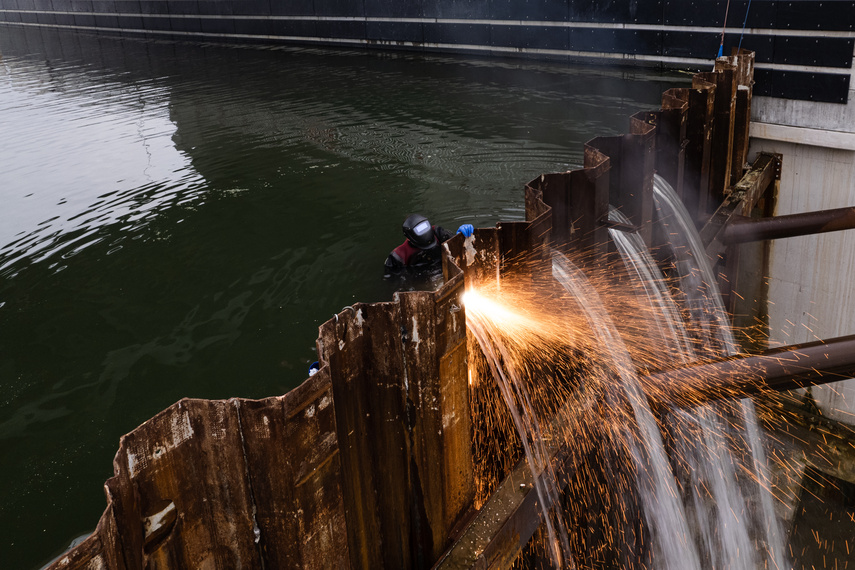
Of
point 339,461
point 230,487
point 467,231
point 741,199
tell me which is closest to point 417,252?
point 741,199

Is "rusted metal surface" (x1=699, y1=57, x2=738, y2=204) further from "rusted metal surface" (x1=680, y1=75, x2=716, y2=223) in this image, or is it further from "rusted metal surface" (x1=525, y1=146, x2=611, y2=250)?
"rusted metal surface" (x1=525, y1=146, x2=611, y2=250)

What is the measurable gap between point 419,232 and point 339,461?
5116 mm

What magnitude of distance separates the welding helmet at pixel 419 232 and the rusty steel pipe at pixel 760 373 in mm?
4294

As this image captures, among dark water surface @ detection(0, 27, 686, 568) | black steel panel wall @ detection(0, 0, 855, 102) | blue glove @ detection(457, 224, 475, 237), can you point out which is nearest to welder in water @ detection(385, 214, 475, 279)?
dark water surface @ detection(0, 27, 686, 568)

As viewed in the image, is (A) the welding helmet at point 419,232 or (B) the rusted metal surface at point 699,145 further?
(A) the welding helmet at point 419,232

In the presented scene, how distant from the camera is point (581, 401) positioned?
3764 mm

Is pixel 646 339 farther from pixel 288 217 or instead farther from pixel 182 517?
pixel 288 217

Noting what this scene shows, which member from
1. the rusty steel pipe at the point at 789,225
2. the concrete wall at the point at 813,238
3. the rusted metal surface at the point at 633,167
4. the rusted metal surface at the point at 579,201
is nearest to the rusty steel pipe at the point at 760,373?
the rusted metal surface at the point at 579,201

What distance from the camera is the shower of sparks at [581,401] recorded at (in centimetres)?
350

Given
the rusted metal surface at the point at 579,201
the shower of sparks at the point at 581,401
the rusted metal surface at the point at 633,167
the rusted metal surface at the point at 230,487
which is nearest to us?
the rusted metal surface at the point at 230,487

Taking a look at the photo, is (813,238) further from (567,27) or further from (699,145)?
(567,27)

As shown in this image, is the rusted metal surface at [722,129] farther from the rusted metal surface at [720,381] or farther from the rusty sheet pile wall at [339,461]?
the rusted metal surface at [720,381]

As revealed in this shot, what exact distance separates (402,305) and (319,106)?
605 inches

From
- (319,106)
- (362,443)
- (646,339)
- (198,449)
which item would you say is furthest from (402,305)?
(319,106)
